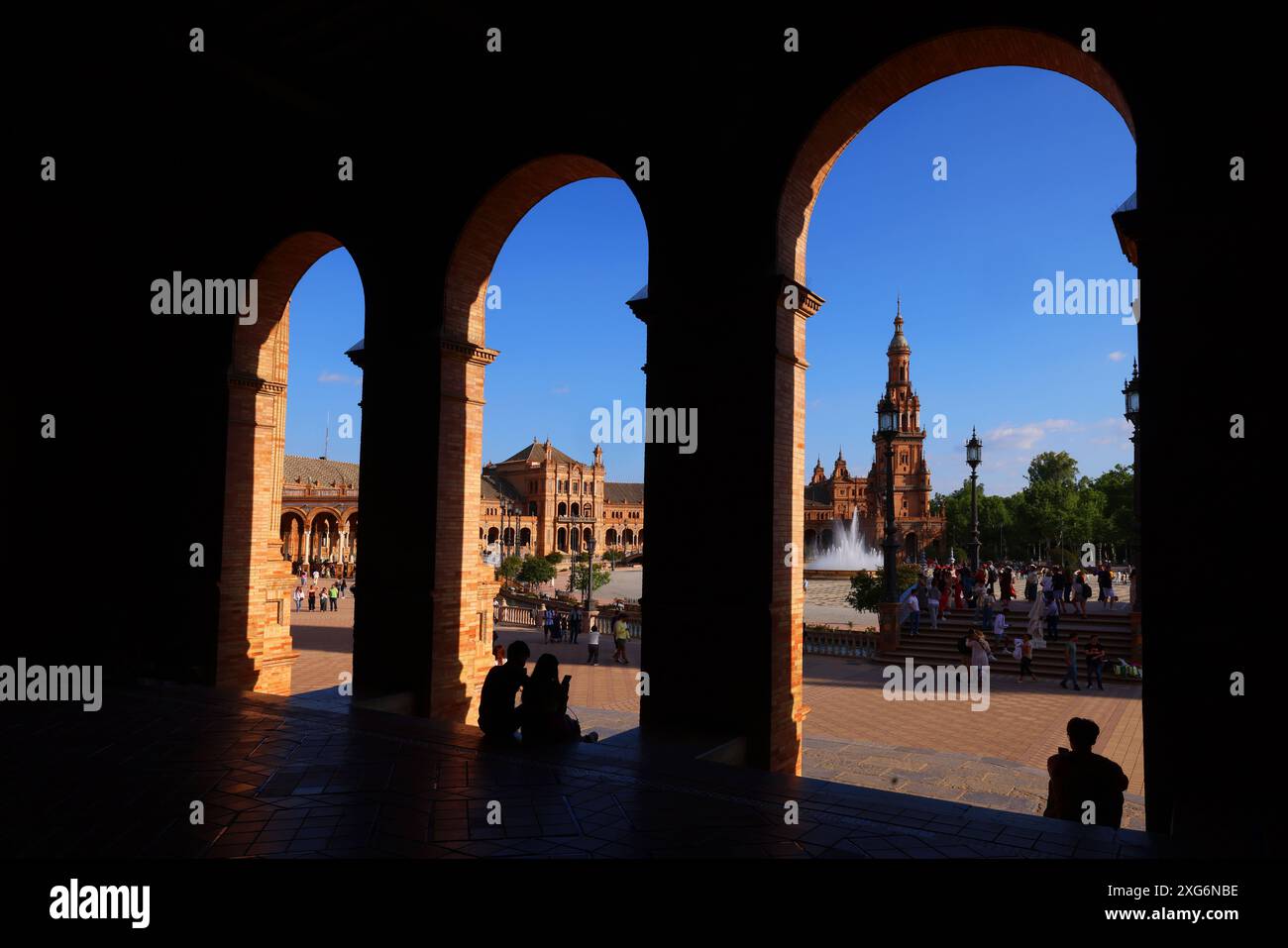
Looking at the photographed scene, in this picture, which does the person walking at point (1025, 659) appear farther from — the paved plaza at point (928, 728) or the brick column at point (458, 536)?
the brick column at point (458, 536)

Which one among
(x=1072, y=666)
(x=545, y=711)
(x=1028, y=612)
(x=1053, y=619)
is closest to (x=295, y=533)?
(x=1028, y=612)

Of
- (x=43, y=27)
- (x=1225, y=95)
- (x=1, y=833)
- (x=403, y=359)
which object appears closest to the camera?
(x=1, y=833)

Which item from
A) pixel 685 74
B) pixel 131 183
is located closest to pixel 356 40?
pixel 685 74

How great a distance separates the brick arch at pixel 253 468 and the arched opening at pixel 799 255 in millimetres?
5617

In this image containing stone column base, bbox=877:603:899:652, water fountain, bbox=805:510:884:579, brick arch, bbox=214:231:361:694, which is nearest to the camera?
brick arch, bbox=214:231:361:694

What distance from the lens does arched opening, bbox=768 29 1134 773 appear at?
5875 mm

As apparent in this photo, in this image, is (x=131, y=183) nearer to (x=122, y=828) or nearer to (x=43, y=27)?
(x=43, y=27)

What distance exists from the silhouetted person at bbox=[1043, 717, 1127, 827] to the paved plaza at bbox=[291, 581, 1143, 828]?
264 cm

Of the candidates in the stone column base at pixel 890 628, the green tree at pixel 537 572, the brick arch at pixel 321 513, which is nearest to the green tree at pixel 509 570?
the green tree at pixel 537 572

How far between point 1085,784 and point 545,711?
11.6 ft

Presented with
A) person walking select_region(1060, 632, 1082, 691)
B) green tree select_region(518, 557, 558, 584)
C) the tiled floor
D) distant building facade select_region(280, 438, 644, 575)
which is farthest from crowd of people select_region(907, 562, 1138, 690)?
distant building facade select_region(280, 438, 644, 575)

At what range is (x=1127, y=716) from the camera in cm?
1347

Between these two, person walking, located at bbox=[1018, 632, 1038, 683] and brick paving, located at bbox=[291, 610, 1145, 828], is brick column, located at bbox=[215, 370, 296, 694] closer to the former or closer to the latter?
brick paving, located at bbox=[291, 610, 1145, 828]
